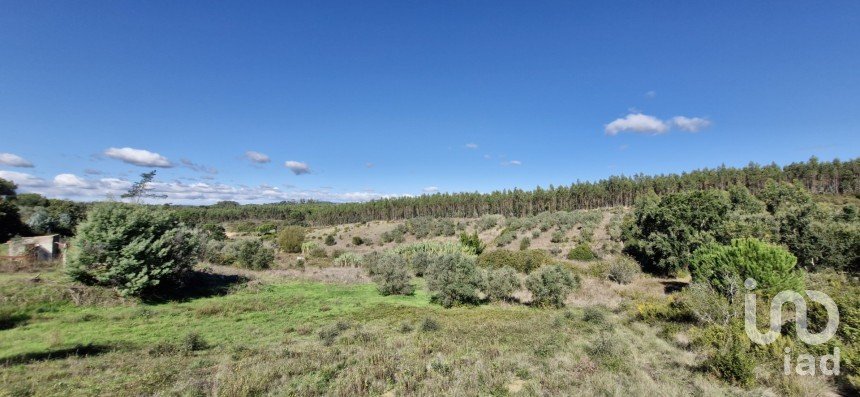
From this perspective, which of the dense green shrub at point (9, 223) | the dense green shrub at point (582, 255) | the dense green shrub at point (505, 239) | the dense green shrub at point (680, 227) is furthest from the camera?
the dense green shrub at point (505, 239)

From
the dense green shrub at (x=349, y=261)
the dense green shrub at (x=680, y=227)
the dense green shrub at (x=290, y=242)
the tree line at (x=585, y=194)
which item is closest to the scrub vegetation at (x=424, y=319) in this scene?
the dense green shrub at (x=680, y=227)

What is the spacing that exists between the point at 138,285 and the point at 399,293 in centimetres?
1344

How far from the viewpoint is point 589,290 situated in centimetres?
2341

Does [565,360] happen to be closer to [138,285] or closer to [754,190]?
[138,285]

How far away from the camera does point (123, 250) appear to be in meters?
16.2

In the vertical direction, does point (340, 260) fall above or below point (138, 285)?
below

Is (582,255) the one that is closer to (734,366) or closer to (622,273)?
(622,273)

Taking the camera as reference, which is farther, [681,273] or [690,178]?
[690,178]

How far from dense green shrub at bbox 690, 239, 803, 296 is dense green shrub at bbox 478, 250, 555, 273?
1555 centimetres

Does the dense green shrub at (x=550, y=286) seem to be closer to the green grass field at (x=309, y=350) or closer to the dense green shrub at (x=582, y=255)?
the green grass field at (x=309, y=350)

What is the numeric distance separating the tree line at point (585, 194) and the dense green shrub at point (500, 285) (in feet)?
161

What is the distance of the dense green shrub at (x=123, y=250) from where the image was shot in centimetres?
1570

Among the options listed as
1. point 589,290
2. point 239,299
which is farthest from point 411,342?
point 589,290

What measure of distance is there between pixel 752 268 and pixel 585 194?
85.5m
